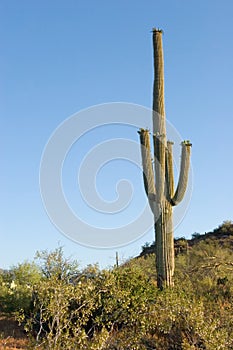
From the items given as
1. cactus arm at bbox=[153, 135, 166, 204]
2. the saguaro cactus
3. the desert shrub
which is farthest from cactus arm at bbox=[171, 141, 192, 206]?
the desert shrub

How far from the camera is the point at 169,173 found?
13.4 m

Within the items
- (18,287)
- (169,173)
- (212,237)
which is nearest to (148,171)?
(169,173)

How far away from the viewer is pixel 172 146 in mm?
13922

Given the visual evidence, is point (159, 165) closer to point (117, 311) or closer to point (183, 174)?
point (183, 174)

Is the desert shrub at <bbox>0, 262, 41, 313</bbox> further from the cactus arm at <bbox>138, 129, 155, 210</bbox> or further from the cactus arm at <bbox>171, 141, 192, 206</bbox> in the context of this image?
the cactus arm at <bbox>171, 141, 192, 206</bbox>

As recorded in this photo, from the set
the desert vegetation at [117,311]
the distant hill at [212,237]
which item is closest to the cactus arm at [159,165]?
→ the desert vegetation at [117,311]

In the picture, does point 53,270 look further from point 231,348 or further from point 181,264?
point 181,264

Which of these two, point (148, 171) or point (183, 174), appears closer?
point (148, 171)

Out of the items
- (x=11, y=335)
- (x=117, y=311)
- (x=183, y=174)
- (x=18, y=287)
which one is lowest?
(x=11, y=335)

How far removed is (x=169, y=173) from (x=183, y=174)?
0.40 metres

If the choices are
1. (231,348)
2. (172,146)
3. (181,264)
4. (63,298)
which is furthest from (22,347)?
(181,264)

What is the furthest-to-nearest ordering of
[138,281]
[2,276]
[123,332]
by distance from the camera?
[2,276] → [138,281] → [123,332]

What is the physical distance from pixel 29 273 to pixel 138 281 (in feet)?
14.5

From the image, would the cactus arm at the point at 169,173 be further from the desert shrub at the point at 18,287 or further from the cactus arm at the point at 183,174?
the desert shrub at the point at 18,287
